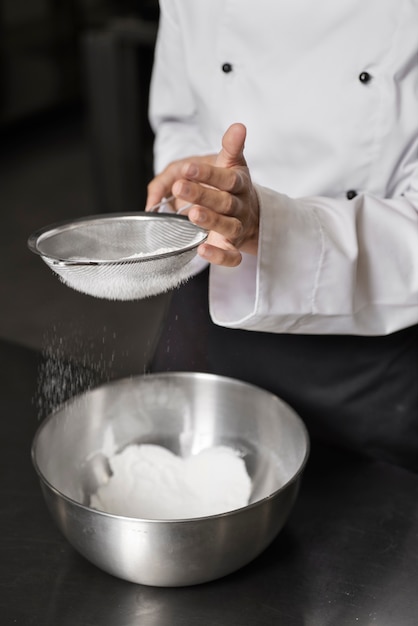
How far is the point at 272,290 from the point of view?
967mm

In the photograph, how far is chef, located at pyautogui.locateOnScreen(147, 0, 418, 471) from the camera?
965 mm

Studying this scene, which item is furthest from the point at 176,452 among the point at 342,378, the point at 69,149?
the point at 69,149

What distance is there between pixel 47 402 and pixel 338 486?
1.35 ft

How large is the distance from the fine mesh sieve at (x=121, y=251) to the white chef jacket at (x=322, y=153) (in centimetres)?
10

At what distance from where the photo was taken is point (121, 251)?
101 cm

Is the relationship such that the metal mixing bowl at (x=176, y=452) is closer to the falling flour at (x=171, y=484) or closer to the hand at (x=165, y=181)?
the falling flour at (x=171, y=484)

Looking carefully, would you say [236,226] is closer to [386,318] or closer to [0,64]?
[386,318]

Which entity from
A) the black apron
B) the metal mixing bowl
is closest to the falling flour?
the metal mixing bowl

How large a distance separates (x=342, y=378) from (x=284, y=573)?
1.27ft

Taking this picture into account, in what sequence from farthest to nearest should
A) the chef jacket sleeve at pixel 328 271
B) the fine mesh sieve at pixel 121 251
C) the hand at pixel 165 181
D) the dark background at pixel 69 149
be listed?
the dark background at pixel 69 149 < the hand at pixel 165 181 < the chef jacket sleeve at pixel 328 271 < the fine mesh sieve at pixel 121 251

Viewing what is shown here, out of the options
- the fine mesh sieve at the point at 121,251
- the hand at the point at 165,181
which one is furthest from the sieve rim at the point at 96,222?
the hand at the point at 165,181

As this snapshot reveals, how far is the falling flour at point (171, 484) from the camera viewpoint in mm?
957

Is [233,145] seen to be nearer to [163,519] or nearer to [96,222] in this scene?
[96,222]

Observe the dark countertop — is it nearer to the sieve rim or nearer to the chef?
the chef
